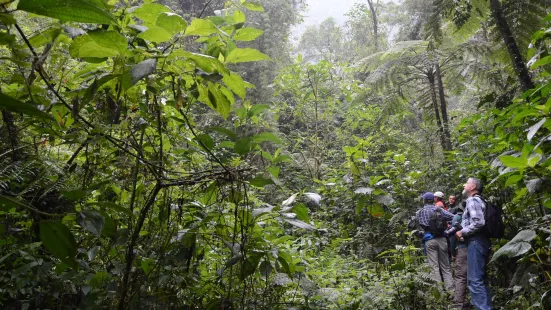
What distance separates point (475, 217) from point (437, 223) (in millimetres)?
1066

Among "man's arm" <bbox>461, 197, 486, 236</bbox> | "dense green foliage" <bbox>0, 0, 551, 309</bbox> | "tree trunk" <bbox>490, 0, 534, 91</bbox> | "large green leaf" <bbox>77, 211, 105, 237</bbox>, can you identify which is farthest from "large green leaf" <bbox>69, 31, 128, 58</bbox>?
"man's arm" <bbox>461, 197, 486, 236</bbox>

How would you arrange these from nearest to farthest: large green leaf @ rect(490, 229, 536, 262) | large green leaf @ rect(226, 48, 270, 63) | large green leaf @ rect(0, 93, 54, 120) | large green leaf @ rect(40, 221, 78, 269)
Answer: large green leaf @ rect(0, 93, 54, 120)
large green leaf @ rect(40, 221, 78, 269)
large green leaf @ rect(226, 48, 270, 63)
large green leaf @ rect(490, 229, 536, 262)

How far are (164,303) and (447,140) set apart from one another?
24.7 ft

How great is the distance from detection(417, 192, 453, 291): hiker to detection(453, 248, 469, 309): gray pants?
0.38m

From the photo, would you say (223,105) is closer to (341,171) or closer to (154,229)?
(154,229)

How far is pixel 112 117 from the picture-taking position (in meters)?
1.56

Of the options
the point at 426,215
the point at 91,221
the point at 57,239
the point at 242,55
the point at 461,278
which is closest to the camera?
the point at 57,239

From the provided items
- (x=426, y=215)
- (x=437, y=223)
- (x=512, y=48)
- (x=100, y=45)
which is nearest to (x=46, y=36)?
(x=100, y=45)

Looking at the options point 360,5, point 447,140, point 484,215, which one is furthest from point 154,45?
point 360,5

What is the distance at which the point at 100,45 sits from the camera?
88 cm

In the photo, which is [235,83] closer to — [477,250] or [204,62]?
[204,62]

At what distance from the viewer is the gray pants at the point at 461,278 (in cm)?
439

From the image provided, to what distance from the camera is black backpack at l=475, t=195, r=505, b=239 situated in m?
3.81

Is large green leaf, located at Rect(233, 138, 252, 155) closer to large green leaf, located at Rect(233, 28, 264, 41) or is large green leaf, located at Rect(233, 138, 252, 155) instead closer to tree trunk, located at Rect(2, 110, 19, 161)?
large green leaf, located at Rect(233, 28, 264, 41)
